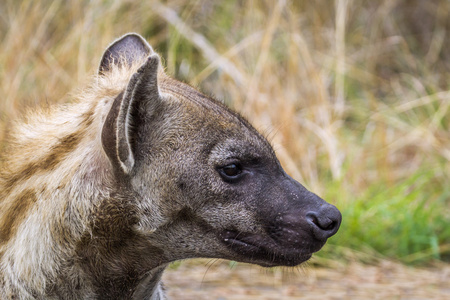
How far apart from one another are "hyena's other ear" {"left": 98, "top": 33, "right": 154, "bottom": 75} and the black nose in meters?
1.28

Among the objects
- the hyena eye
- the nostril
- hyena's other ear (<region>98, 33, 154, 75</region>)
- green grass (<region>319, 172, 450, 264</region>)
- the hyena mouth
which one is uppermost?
green grass (<region>319, 172, 450, 264</region>)

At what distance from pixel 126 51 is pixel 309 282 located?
2527mm

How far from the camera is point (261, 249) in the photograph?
9.86 feet

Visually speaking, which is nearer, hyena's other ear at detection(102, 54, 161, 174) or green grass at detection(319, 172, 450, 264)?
hyena's other ear at detection(102, 54, 161, 174)

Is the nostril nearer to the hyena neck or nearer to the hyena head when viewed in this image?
the hyena head

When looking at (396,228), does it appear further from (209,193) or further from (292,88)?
(209,193)

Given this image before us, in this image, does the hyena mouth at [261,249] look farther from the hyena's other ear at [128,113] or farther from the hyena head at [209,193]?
the hyena's other ear at [128,113]

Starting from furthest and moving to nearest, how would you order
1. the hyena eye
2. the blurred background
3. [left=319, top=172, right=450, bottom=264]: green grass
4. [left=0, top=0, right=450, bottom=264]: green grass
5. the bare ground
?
[left=0, top=0, right=450, bottom=264]: green grass → [left=319, top=172, right=450, bottom=264]: green grass → the blurred background → the bare ground → the hyena eye

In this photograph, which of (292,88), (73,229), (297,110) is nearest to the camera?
(73,229)

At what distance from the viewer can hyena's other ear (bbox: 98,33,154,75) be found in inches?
139

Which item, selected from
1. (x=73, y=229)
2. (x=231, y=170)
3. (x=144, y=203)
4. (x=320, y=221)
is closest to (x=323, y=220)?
(x=320, y=221)

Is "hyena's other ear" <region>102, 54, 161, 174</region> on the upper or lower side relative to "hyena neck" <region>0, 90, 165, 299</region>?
upper

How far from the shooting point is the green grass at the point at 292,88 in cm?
595

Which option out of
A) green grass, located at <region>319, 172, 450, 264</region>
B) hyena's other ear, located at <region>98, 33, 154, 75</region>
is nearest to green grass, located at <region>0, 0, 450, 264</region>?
green grass, located at <region>319, 172, 450, 264</region>
